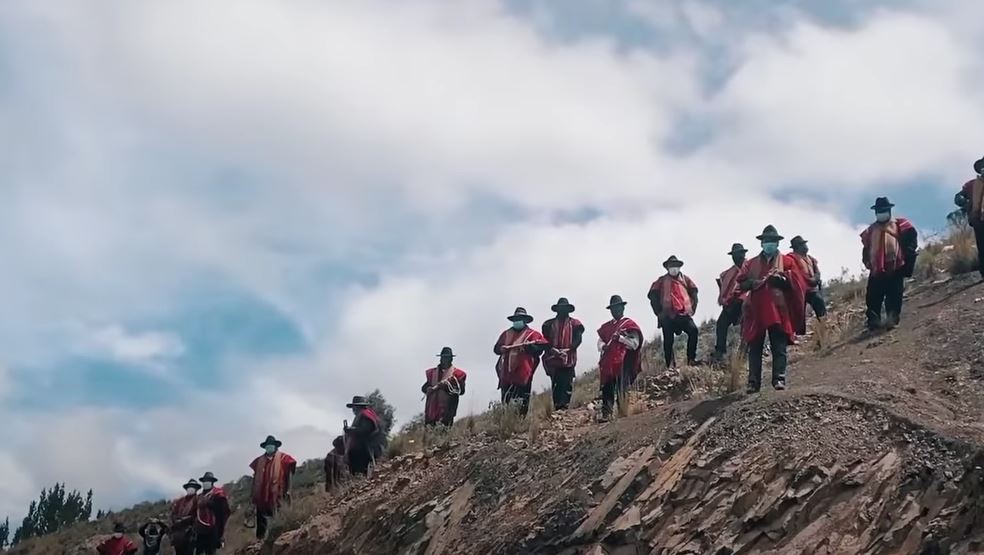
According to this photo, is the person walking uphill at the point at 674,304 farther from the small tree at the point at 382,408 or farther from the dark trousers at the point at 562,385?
the small tree at the point at 382,408

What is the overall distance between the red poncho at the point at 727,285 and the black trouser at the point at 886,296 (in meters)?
1.90

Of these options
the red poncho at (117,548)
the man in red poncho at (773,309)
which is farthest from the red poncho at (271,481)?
the man in red poncho at (773,309)

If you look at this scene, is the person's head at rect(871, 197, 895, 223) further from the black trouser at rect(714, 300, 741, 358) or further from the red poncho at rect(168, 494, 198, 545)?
the red poncho at rect(168, 494, 198, 545)

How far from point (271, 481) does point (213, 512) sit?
4.28 ft

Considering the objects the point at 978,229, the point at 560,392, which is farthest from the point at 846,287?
the point at 560,392

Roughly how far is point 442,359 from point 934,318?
263 inches

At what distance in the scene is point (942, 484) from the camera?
7656mm

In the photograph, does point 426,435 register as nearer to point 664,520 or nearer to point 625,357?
point 625,357

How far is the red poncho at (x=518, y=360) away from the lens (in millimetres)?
13828

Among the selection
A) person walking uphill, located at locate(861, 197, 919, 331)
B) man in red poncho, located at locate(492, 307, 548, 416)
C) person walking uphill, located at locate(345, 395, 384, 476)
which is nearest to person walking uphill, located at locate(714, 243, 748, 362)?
person walking uphill, located at locate(861, 197, 919, 331)

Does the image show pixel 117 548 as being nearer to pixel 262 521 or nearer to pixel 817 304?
pixel 262 521

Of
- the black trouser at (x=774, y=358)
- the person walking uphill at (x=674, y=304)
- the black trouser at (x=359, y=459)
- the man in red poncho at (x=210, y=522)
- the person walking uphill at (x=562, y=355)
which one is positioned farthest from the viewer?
the man in red poncho at (x=210, y=522)

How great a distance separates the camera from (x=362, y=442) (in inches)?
569

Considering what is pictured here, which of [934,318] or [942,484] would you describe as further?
[934,318]
